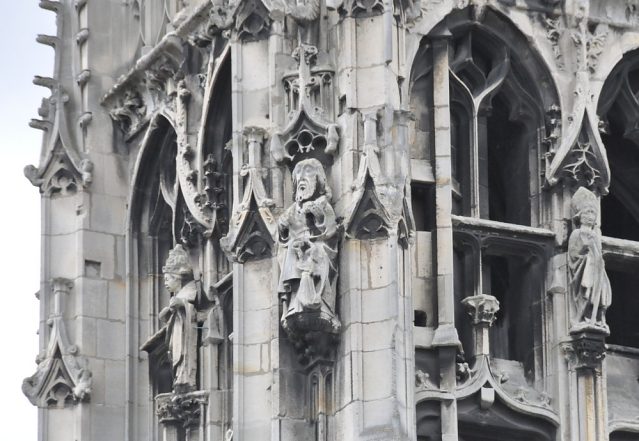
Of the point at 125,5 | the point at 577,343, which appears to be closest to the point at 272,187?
the point at 577,343

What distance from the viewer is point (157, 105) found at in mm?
50188

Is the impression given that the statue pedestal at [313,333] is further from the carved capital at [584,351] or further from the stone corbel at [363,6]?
the stone corbel at [363,6]

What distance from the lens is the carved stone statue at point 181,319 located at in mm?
47750

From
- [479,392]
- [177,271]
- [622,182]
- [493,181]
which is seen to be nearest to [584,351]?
[479,392]

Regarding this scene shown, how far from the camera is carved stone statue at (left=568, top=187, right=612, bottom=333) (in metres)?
46.1

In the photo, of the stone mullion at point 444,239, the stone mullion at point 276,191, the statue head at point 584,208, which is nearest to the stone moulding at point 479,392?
the stone mullion at point 444,239

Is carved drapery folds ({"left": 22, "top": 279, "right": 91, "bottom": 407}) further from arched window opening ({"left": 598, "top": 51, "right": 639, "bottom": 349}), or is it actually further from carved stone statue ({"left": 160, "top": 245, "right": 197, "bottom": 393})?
arched window opening ({"left": 598, "top": 51, "right": 639, "bottom": 349})

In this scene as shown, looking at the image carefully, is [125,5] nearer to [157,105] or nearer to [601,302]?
[157,105]

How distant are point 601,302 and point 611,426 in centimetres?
130

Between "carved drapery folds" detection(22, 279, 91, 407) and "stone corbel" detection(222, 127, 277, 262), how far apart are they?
5475mm

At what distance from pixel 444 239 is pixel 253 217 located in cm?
212

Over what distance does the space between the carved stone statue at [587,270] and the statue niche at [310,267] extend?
330cm

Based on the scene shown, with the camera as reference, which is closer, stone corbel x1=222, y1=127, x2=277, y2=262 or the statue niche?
the statue niche

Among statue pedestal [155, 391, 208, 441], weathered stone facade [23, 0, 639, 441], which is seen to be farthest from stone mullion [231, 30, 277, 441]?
statue pedestal [155, 391, 208, 441]
